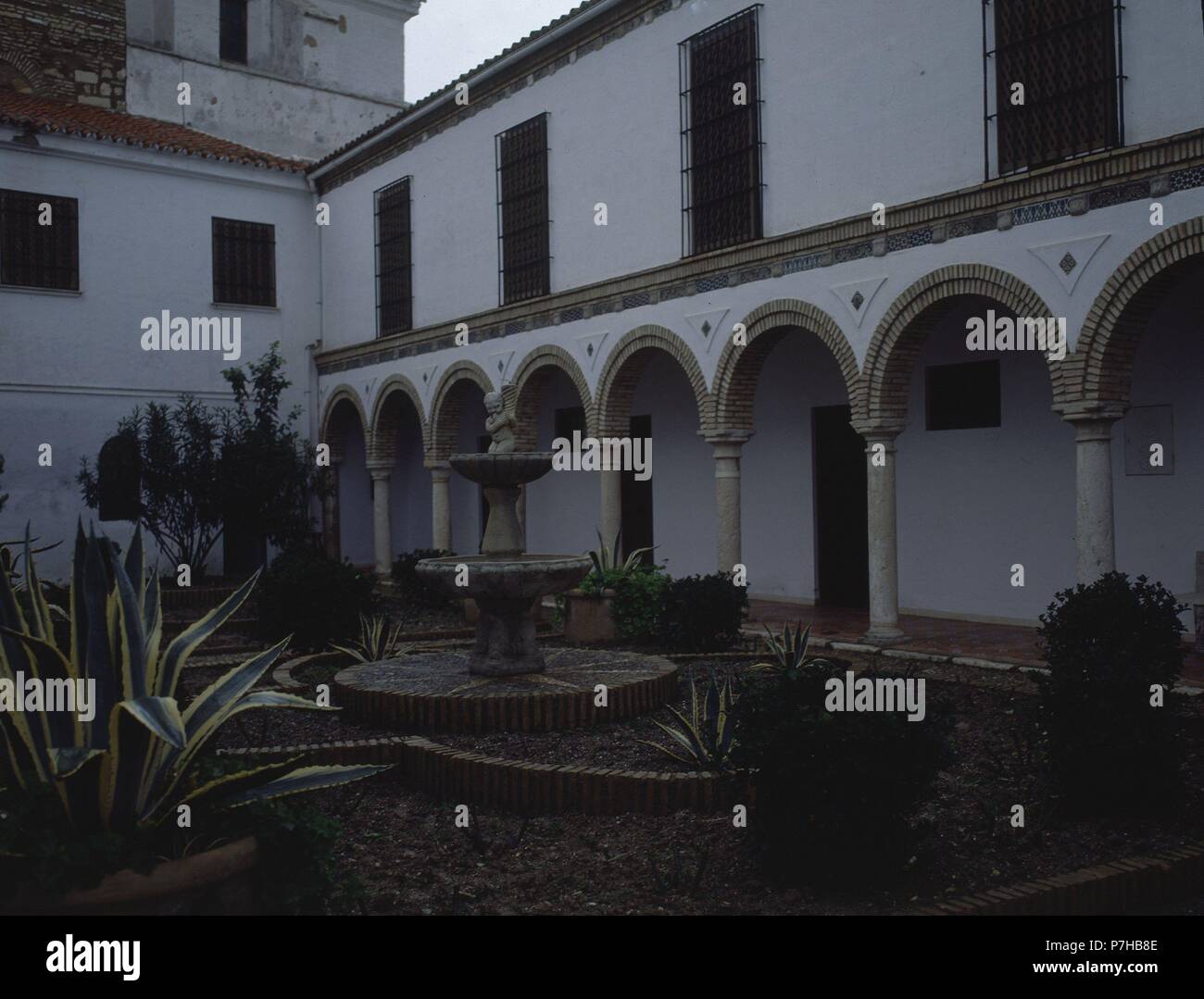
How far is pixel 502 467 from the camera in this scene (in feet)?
24.5

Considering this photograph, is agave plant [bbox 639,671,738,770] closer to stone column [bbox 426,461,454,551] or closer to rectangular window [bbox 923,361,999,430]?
rectangular window [bbox 923,361,999,430]

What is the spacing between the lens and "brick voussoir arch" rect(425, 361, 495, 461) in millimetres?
16750

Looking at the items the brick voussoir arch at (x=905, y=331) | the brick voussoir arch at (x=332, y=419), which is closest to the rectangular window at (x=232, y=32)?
the brick voussoir arch at (x=332, y=419)

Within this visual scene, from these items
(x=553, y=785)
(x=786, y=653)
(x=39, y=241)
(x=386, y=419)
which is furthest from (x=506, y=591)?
(x=39, y=241)

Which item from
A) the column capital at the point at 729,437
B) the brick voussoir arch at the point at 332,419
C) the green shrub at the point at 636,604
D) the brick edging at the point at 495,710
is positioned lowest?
the brick edging at the point at 495,710

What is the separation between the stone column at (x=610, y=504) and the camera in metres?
13.4

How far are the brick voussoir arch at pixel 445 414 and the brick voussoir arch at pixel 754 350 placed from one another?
5458 millimetres

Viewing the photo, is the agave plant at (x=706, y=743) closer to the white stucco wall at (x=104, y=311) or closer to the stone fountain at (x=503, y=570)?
the stone fountain at (x=503, y=570)

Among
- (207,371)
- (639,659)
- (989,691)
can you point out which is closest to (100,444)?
(207,371)

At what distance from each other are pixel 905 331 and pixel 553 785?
6.33m

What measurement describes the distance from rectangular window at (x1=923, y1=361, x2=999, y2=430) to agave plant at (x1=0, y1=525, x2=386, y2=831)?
9.68 m

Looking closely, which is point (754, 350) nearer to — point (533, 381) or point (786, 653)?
point (533, 381)

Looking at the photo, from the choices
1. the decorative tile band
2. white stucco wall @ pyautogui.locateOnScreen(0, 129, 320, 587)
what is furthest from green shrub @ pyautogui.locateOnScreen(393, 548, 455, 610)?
white stucco wall @ pyautogui.locateOnScreen(0, 129, 320, 587)
